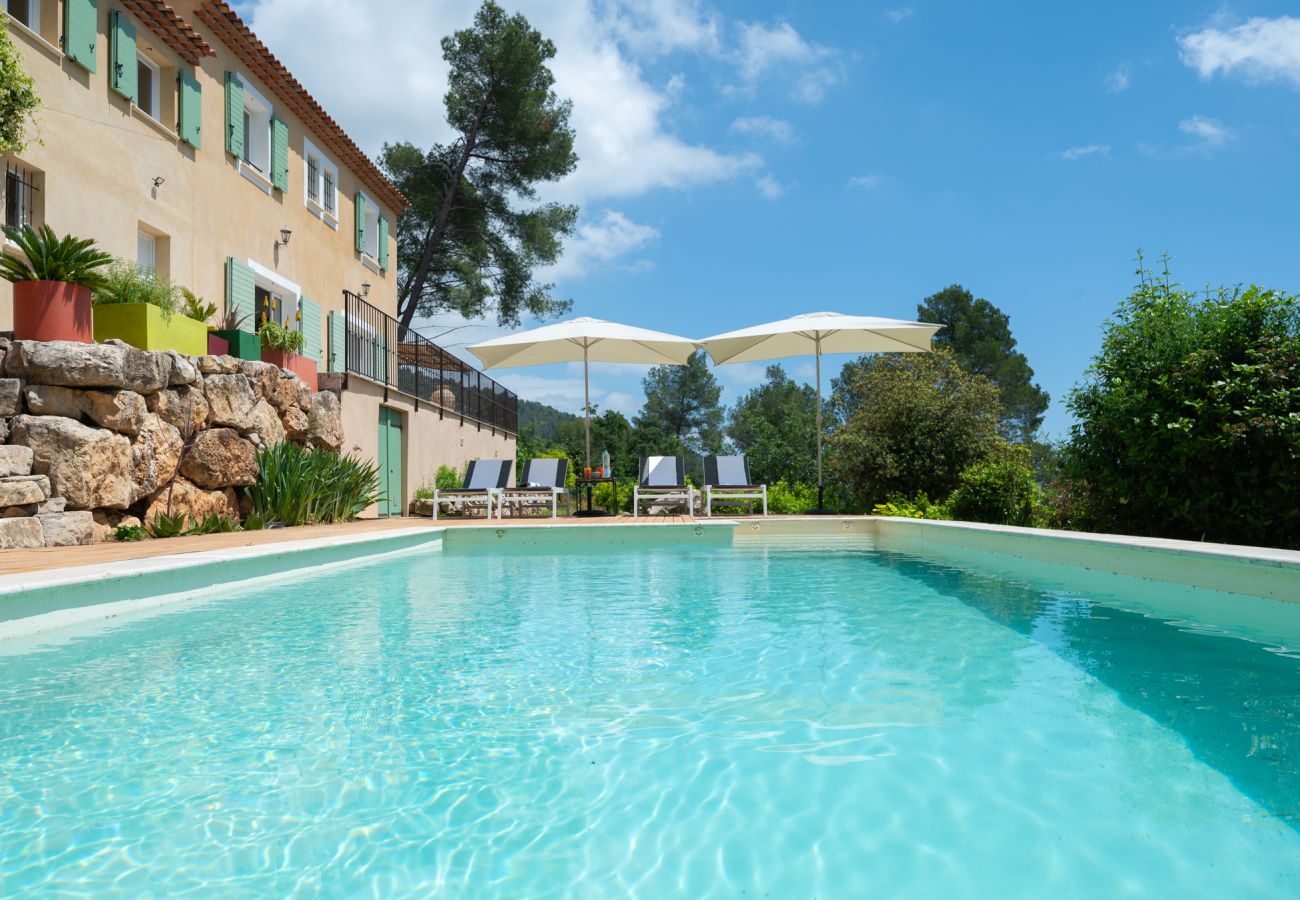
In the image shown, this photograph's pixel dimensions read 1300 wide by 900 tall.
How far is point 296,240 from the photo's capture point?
1457cm

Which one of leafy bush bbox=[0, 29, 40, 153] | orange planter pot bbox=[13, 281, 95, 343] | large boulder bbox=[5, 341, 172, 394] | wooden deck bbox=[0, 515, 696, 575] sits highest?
leafy bush bbox=[0, 29, 40, 153]

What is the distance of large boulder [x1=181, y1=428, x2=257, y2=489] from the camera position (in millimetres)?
9117

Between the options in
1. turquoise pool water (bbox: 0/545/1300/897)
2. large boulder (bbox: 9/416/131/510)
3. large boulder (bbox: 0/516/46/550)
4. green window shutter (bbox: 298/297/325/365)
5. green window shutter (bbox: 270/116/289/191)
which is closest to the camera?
turquoise pool water (bbox: 0/545/1300/897)

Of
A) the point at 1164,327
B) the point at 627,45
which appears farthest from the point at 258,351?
the point at 1164,327

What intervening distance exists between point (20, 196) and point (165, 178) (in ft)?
8.01

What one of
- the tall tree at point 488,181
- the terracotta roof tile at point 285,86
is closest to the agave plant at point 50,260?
the terracotta roof tile at point 285,86

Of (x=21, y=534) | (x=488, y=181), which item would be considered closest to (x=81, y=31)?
(x=21, y=534)

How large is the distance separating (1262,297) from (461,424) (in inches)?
600

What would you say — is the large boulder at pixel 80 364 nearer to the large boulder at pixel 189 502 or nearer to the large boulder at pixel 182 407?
the large boulder at pixel 182 407

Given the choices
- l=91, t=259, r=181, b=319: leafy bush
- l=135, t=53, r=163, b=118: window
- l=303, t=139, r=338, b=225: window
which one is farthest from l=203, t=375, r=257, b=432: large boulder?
l=303, t=139, r=338, b=225: window

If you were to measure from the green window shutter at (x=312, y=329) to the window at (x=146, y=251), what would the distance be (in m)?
3.11

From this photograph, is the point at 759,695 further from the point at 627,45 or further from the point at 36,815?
the point at 627,45

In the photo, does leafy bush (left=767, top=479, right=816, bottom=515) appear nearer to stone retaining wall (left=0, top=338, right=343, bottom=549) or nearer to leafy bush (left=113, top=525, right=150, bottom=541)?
stone retaining wall (left=0, top=338, right=343, bottom=549)

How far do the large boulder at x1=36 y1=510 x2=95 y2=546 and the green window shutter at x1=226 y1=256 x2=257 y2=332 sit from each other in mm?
5660
